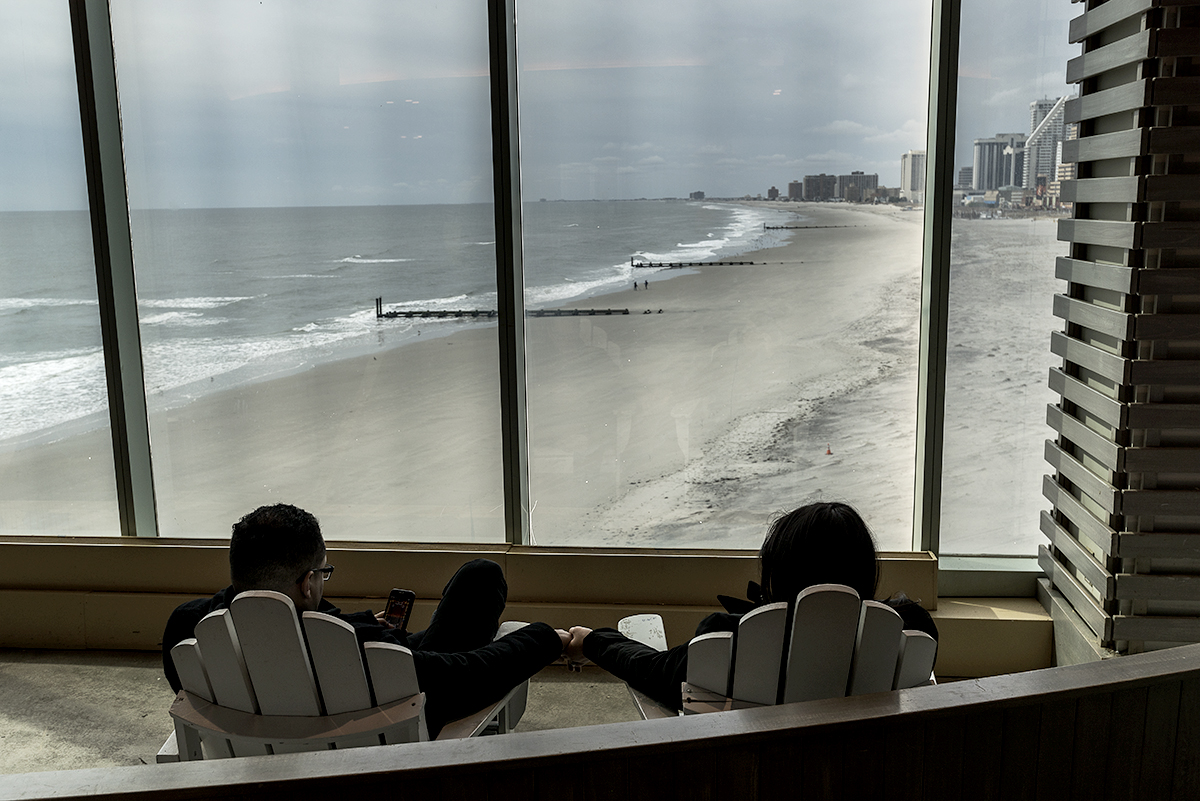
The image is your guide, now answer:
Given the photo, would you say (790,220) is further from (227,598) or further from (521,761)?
(521,761)

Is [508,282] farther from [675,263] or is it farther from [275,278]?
[275,278]

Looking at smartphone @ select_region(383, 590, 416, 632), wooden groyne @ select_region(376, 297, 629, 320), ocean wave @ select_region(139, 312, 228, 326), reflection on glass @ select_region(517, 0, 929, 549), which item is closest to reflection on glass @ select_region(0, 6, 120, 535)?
ocean wave @ select_region(139, 312, 228, 326)

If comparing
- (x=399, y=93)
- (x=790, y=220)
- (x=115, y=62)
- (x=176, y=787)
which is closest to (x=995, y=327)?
(x=790, y=220)

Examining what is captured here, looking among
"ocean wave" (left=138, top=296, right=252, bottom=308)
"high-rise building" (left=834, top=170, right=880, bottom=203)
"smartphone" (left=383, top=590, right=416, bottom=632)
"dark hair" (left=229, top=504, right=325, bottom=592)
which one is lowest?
"smartphone" (left=383, top=590, right=416, bottom=632)

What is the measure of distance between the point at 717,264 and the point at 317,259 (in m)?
1.56

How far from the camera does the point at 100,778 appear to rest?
128 cm

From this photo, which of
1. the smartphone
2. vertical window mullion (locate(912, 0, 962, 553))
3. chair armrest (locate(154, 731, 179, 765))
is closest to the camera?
chair armrest (locate(154, 731, 179, 765))

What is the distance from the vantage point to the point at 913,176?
11.2 feet

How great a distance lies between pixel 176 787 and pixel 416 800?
32 cm

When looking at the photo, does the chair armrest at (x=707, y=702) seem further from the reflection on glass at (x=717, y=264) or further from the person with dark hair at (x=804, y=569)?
the reflection on glass at (x=717, y=264)

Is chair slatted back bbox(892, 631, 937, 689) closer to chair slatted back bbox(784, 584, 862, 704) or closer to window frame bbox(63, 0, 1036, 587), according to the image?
chair slatted back bbox(784, 584, 862, 704)

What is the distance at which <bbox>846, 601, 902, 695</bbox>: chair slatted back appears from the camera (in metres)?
1.67

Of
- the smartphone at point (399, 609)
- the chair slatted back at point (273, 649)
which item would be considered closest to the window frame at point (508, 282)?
the smartphone at point (399, 609)

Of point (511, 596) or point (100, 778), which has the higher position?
point (100, 778)
